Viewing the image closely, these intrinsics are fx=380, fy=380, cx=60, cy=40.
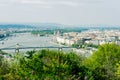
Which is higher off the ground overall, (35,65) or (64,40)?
(35,65)

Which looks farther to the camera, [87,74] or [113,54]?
[113,54]

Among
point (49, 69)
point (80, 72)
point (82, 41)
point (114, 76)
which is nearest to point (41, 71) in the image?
point (49, 69)

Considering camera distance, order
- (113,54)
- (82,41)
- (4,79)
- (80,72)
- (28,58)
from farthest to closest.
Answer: (82,41), (113,54), (80,72), (4,79), (28,58)

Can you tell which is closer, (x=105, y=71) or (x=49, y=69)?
(x=49, y=69)

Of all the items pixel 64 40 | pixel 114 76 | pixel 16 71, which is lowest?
pixel 64 40

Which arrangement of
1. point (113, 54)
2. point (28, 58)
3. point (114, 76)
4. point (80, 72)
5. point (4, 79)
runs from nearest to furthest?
point (28, 58), point (4, 79), point (80, 72), point (114, 76), point (113, 54)

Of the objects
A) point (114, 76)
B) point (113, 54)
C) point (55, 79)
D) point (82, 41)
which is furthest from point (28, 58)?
point (82, 41)

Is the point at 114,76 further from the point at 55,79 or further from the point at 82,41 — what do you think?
the point at 82,41

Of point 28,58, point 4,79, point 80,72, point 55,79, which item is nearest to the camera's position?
point 55,79

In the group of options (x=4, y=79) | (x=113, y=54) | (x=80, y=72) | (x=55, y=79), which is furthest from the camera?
(x=113, y=54)

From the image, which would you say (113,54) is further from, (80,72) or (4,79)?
(4,79)
